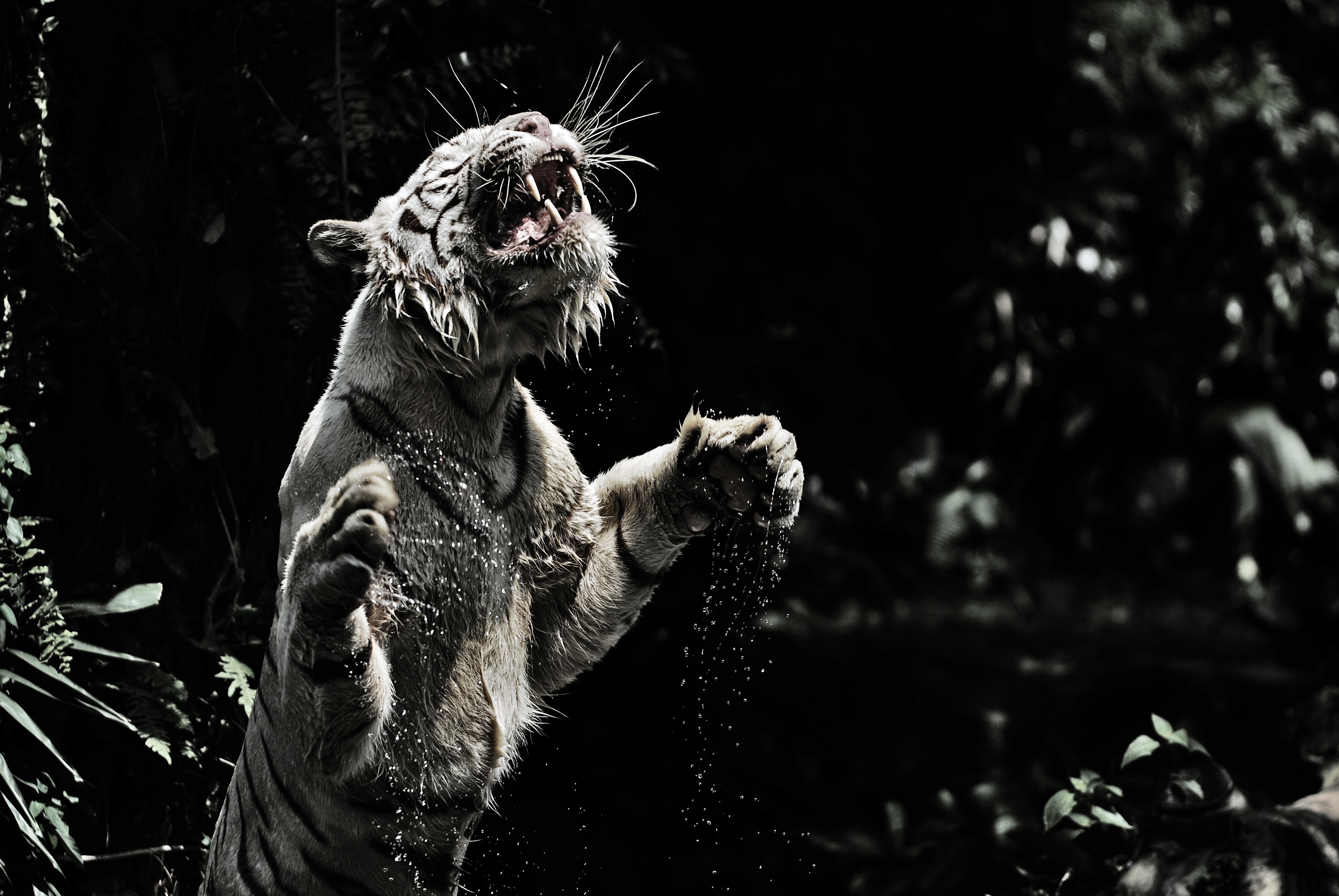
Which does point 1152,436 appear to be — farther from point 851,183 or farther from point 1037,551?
point 851,183

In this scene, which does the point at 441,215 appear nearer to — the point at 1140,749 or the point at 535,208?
the point at 535,208

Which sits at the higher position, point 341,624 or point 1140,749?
point 1140,749

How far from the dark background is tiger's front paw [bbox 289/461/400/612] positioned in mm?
1106

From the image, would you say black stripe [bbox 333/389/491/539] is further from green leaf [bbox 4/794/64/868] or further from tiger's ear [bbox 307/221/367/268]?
green leaf [bbox 4/794/64/868]

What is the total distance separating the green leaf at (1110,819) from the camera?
2.84 meters

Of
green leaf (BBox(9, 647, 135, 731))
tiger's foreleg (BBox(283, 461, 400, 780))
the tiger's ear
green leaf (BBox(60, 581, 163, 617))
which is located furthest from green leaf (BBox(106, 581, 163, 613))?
the tiger's ear

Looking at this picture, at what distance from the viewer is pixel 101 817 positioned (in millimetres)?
2828

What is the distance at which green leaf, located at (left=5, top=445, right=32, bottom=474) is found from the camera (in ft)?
8.63

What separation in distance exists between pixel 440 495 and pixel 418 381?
169mm

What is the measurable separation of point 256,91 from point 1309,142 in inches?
190

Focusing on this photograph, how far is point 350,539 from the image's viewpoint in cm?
159

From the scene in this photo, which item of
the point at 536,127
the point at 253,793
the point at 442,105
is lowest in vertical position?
the point at 253,793

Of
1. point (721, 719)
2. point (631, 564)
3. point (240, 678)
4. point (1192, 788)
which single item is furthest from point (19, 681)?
point (1192, 788)

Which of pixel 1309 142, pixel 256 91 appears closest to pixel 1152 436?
pixel 1309 142
